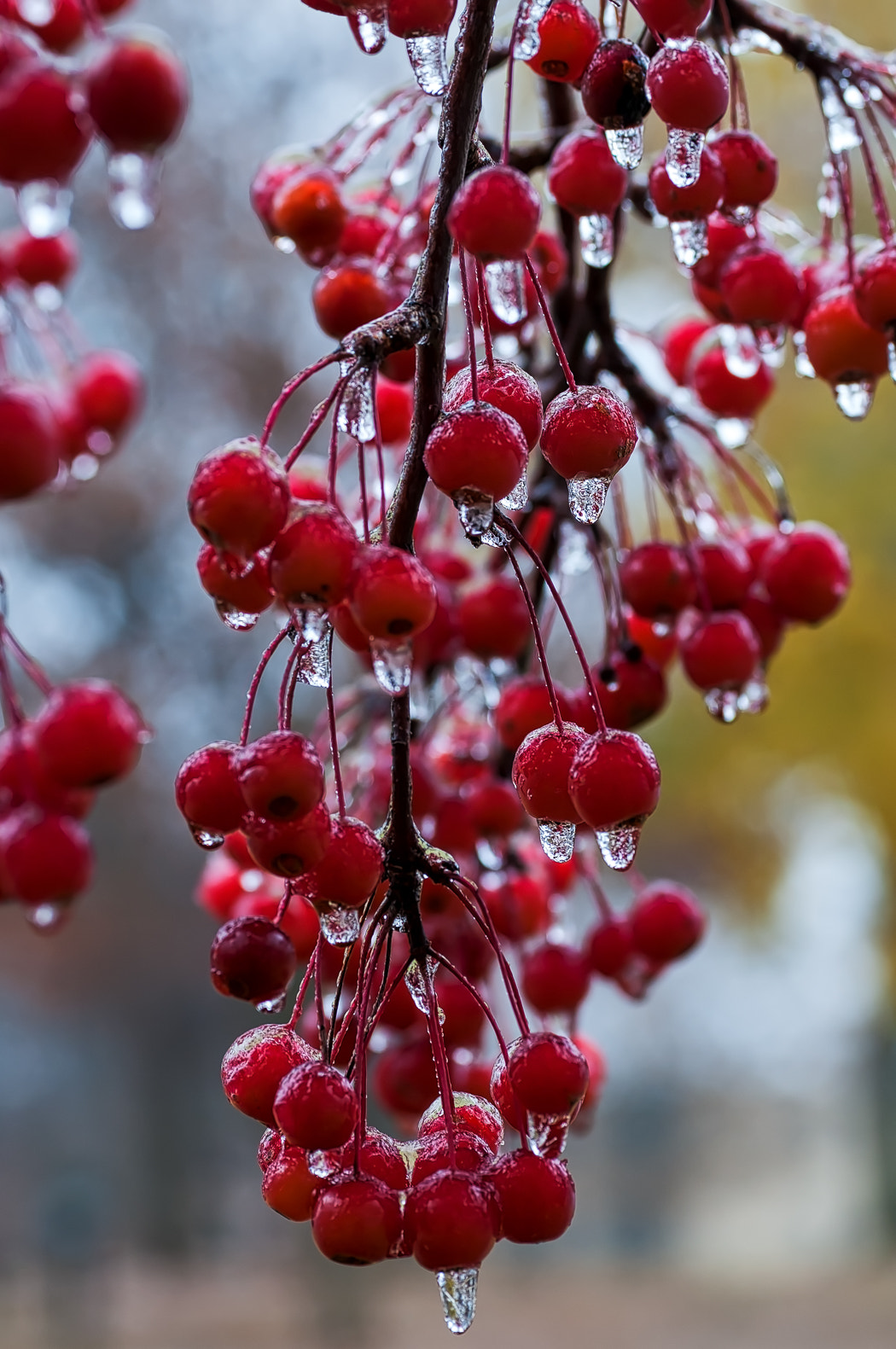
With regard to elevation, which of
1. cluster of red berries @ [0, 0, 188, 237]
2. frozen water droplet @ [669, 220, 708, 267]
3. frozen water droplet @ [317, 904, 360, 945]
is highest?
frozen water droplet @ [669, 220, 708, 267]

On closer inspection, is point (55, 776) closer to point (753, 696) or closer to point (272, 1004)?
point (272, 1004)

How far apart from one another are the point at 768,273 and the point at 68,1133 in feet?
20.5

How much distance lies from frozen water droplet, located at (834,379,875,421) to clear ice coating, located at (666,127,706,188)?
19cm

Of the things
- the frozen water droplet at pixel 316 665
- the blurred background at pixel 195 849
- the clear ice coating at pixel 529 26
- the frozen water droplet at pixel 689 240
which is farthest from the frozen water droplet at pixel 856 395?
the blurred background at pixel 195 849

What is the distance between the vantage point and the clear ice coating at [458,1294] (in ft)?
1.63

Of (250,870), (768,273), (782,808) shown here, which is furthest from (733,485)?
(782,808)

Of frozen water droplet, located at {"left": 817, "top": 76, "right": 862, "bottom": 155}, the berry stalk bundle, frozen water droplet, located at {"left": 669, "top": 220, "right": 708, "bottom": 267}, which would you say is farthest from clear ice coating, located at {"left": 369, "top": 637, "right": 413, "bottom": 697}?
frozen water droplet, located at {"left": 817, "top": 76, "right": 862, "bottom": 155}

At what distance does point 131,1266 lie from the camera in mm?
6367

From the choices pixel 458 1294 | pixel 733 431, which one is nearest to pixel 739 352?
pixel 733 431

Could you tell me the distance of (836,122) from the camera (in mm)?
753

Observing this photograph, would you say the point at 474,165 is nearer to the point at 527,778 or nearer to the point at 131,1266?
the point at 527,778

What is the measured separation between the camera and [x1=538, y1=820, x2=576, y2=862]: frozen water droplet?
566 millimetres

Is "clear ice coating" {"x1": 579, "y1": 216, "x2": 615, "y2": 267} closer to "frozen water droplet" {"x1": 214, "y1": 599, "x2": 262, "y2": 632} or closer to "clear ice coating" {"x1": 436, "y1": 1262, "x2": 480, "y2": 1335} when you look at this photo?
"frozen water droplet" {"x1": 214, "y1": 599, "x2": 262, "y2": 632}

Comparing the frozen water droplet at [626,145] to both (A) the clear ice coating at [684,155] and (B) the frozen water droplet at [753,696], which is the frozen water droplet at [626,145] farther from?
(B) the frozen water droplet at [753,696]
